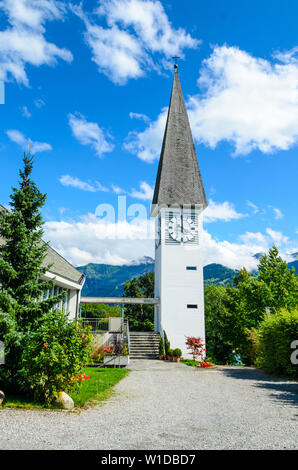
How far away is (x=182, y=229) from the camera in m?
22.5

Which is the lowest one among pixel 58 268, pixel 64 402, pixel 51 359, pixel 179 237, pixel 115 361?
pixel 115 361

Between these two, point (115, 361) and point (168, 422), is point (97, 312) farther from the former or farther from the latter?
point (168, 422)

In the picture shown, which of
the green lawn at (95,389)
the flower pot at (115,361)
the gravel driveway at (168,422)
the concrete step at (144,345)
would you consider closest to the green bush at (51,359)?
the green lawn at (95,389)

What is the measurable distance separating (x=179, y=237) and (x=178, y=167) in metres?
5.35

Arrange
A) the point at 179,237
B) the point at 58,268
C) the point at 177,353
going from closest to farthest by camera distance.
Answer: the point at 58,268, the point at 177,353, the point at 179,237

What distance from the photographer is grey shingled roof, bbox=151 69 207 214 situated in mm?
23156

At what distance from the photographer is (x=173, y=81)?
2677cm

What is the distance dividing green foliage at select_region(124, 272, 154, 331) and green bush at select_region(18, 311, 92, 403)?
30.5m

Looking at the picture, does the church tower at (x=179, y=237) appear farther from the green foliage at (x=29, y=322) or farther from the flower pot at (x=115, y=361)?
the green foliage at (x=29, y=322)

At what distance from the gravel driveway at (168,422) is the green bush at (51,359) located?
23.2 inches

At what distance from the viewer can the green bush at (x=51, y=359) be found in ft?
21.2

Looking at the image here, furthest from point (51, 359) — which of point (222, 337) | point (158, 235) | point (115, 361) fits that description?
point (222, 337)

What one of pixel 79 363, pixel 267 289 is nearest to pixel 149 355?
pixel 267 289

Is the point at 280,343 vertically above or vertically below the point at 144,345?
above
